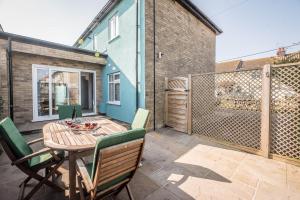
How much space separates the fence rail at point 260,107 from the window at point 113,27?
4.61m

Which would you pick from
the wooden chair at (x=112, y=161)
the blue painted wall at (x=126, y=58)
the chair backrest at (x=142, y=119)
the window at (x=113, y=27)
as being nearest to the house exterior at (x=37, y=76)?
the blue painted wall at (x=126, y=58)

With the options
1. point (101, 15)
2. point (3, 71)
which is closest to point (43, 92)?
point (3, 71)

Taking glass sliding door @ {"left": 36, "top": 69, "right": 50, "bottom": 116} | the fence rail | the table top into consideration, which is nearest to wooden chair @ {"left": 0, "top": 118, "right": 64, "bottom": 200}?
the table top

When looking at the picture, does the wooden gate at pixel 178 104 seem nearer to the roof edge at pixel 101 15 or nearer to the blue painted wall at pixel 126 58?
the blue painted wall at pixel 126 58

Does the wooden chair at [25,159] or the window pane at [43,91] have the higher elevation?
the window pane at [43,91]

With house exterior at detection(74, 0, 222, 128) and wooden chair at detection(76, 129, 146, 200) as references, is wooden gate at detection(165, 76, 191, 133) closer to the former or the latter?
house exterior at detection(74, 0, 222, 128)

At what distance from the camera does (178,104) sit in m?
5.43

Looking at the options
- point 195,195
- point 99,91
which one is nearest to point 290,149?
point 195,195

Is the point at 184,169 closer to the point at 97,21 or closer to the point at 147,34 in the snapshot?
the point at 147,34

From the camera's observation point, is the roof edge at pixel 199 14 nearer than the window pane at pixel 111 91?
Yes

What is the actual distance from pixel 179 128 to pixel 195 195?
336 centimetres

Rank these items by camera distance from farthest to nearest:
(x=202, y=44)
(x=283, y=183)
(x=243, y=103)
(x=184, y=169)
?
(x=202, y=44) < (x=243, y=103) < (x=184, y=169) < (x=283, y=183)

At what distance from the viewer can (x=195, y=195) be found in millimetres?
2109

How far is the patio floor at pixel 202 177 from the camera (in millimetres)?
2125
